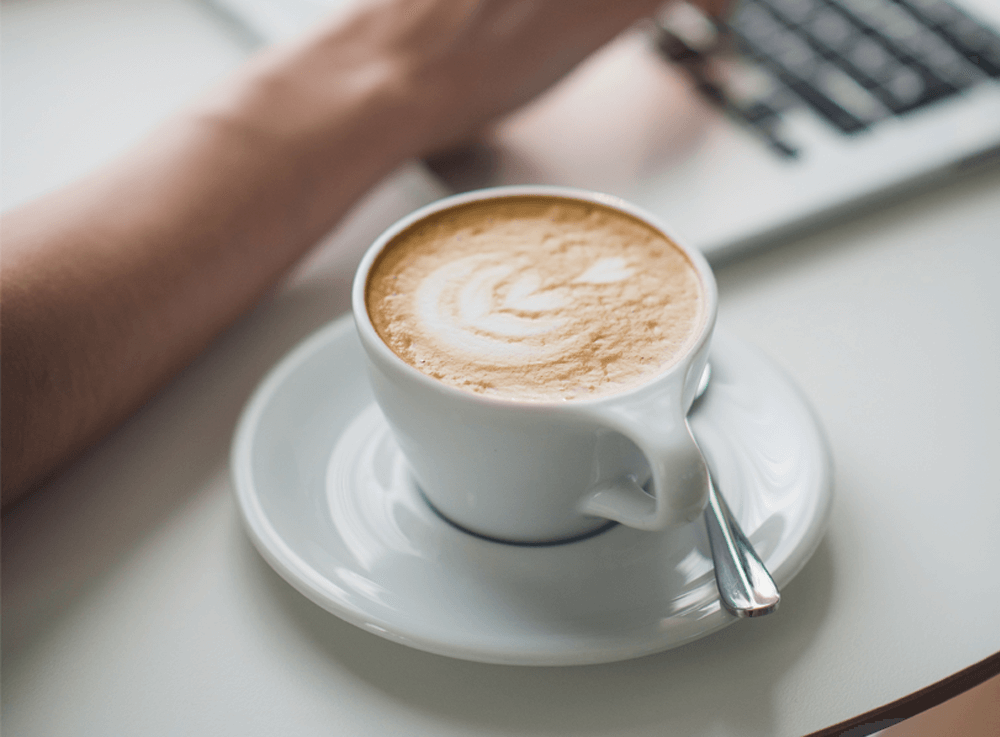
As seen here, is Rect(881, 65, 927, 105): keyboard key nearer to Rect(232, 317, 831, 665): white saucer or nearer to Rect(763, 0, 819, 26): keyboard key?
Rect(763, 0, 819, 26): keyboard key

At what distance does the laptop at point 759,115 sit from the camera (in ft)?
1.91

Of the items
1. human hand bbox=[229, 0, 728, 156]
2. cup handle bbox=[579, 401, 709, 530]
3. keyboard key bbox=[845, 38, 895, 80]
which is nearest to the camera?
cup handle bbox=[579, 401, 709, 530]

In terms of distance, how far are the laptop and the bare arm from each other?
61 millimetres

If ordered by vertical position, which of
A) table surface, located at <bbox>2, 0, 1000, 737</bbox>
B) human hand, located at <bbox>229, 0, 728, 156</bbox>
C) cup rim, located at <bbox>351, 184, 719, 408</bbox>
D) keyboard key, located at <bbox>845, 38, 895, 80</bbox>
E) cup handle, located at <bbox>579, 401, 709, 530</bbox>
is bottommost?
table surface, located at <bbox>2, 0, 1000, 737</bbox>

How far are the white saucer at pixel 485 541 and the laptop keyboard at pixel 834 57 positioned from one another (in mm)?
303

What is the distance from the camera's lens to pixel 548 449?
0.33 m

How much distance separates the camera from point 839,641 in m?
0.34

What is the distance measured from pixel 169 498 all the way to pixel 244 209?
0.17 meters

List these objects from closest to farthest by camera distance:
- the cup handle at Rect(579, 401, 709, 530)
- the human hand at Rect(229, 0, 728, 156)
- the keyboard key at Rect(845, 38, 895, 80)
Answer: the cup handle at Rect(579, 401, 709, 530) < the human hand at Rect(229, 0, 728, 156) < the keyboard key at Rect(845, 38, 895, 80)

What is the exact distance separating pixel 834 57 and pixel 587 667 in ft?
1.95

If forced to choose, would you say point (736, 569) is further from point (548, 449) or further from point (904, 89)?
point (904, 89)

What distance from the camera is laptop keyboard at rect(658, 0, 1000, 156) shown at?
25.8 inches

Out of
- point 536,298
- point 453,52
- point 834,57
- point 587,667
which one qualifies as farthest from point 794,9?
point 587,667

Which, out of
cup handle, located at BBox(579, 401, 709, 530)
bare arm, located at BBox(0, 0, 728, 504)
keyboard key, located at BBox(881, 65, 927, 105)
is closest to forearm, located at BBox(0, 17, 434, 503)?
bare arm, located at BBox(0, 0, 728, 504)
